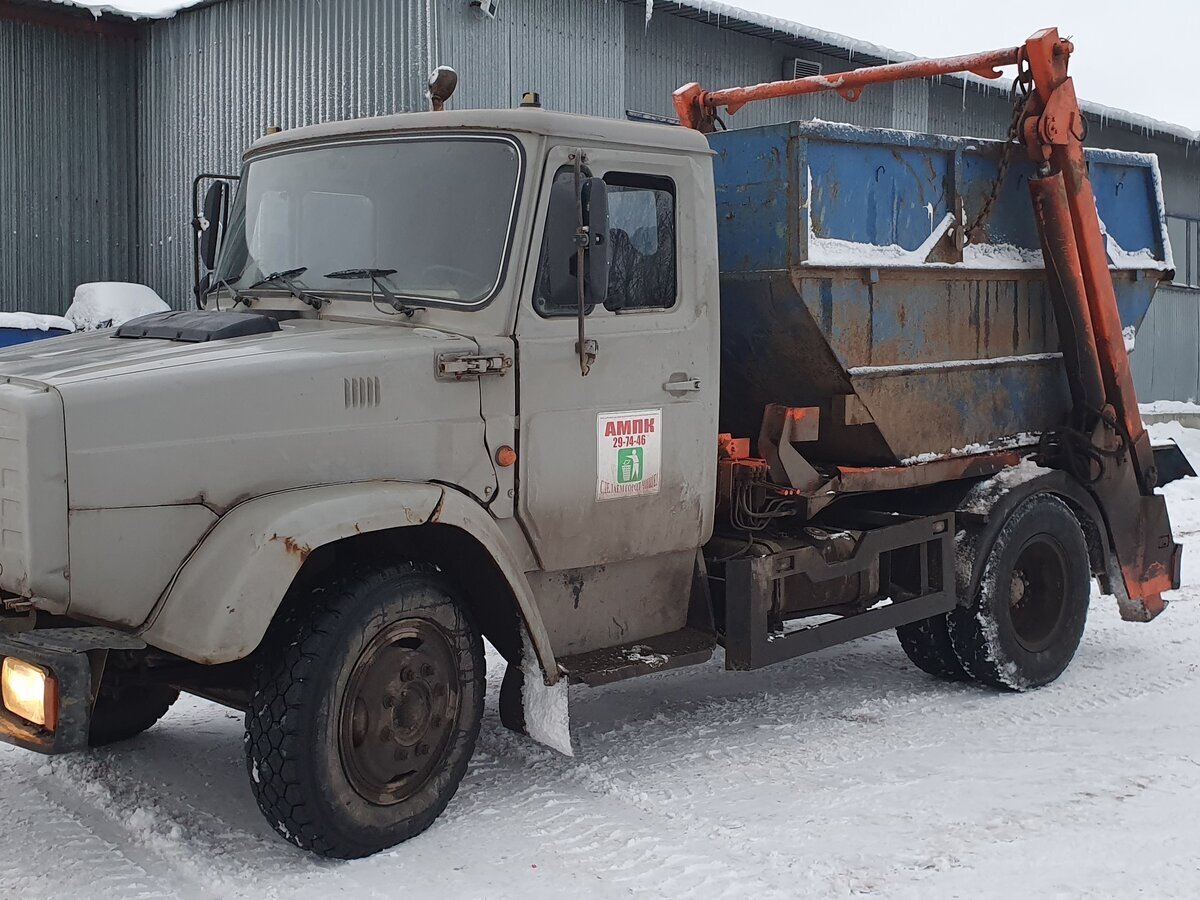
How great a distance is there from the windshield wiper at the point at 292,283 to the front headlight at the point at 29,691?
1731mm

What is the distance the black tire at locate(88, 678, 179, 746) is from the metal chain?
4341 mm

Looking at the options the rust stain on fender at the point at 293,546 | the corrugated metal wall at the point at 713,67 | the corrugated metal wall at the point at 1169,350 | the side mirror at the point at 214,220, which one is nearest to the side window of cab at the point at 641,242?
the rust stain on fender at the point at 293,546

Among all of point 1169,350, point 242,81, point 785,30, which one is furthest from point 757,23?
point 1169,350

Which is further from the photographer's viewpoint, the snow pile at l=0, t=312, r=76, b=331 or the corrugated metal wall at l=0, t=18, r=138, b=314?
the corrugated metal wall at l=0, t=18, r=138, b=314

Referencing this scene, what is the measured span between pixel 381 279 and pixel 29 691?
1.90 meters

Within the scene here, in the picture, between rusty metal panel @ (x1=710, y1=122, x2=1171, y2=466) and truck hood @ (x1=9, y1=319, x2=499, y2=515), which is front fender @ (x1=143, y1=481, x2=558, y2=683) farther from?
rusty metal panel @ (x1=710, y1=122, x2=1171, y2=466)

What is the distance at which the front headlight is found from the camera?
3859mm

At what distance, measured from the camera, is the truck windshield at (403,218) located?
486 cm

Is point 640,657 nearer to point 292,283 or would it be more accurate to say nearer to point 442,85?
point 292,283

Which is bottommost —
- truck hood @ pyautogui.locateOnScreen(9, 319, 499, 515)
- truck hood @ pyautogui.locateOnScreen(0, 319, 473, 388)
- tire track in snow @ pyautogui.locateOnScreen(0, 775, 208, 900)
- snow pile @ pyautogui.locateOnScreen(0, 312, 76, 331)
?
tire track in snow @ pyautogui.locateOnScreen(0, 775, 208, 900)

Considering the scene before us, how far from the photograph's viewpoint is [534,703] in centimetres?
495

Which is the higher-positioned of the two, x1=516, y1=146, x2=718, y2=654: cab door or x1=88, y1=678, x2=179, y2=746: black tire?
x1=516, y1=146, x2=718, y2=654: cab door

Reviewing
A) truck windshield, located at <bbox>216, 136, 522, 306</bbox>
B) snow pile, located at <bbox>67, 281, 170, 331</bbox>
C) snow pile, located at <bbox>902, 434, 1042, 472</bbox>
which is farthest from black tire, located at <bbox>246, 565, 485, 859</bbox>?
snow pile, located at <bbox>67, 281, 170, 331</bbox>

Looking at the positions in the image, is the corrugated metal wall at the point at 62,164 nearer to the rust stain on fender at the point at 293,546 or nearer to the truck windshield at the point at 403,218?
the truck windshield at the point at 403,218
